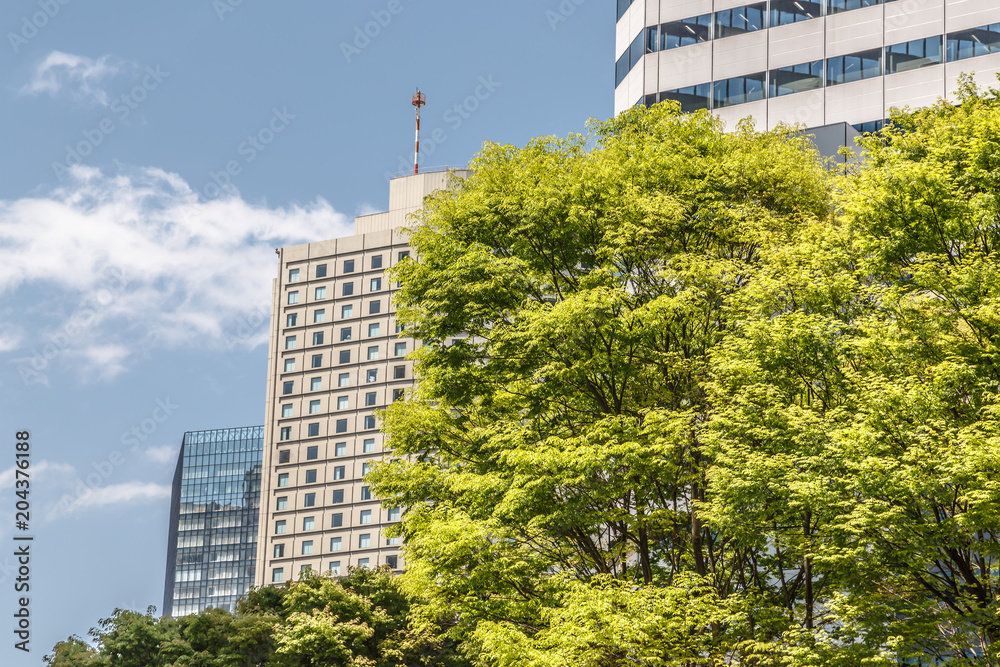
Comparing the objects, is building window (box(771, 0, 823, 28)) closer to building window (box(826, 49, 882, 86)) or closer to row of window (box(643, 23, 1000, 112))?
row of window (box(643, 23, 1000, 112))

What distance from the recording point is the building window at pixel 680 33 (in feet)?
220

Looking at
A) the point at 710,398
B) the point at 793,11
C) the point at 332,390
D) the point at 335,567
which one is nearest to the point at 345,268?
the point at 332,390

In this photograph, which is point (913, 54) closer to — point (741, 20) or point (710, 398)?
point (741, 20)

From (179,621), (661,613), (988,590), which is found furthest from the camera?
(179,621)

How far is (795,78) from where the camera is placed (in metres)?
64.4

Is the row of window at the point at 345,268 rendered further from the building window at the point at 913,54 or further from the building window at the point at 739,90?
the building window at the point at 913,54

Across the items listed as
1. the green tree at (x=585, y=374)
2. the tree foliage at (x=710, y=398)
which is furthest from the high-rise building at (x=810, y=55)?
the green tree at (x=585, y=374)

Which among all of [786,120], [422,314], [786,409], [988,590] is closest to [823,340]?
[786,409]

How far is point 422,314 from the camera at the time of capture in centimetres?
2881

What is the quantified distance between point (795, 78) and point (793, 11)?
14.7 feet

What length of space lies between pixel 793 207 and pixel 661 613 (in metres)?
11.0

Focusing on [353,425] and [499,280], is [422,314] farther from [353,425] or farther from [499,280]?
[353,425]

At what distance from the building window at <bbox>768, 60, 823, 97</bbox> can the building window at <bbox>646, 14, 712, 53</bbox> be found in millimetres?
5080

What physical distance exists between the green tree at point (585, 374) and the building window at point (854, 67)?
120 ft
